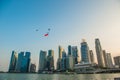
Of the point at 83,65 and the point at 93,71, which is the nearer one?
the point at 93,71

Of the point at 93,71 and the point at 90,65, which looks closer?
the point at 93,71

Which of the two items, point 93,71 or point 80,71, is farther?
point 80,71
